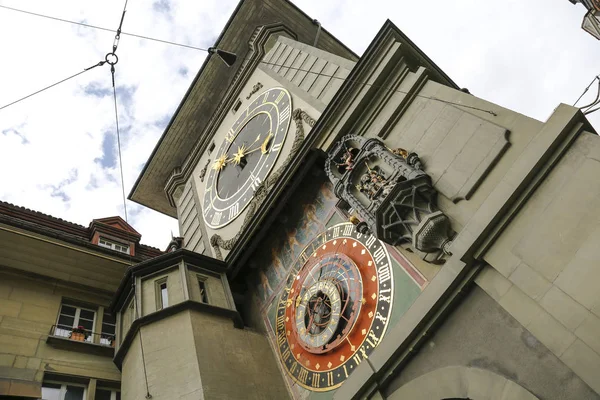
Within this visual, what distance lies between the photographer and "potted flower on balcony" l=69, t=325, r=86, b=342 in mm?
8215

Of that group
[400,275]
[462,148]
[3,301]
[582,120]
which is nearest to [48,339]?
[3,301]

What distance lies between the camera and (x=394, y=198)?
18.3 feet

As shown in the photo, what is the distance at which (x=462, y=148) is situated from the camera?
222 inches

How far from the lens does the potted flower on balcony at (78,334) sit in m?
8.21

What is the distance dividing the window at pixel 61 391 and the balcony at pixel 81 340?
0.74 meters

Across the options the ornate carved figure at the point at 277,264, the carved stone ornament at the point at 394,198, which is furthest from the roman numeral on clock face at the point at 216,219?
the carved stone ornament at the point at 394,198

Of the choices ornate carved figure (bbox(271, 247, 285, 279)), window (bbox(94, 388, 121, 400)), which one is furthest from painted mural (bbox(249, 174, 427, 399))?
window (bbox(94, 388, 121, 400))

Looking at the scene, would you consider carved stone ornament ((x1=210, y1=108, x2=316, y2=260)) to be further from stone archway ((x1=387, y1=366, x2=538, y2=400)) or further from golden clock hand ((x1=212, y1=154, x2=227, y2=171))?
stone archway ((x1=387, y1=366, x2=538, y2=400))

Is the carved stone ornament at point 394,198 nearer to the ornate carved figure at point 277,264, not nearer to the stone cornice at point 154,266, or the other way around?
the ornate carved figure at point 277,264

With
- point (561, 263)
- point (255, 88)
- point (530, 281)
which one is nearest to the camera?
point (561, 263)

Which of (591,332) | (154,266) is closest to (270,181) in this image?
(154,266)

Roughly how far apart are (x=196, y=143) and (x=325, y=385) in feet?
35.2

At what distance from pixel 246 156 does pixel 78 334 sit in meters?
5.49

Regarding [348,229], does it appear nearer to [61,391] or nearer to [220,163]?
[61,391]
